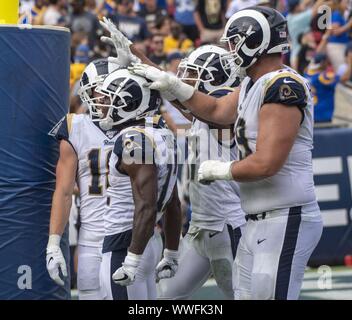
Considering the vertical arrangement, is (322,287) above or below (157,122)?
below

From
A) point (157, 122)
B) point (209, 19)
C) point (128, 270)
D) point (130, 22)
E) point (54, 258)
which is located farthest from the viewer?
point (209, 19)

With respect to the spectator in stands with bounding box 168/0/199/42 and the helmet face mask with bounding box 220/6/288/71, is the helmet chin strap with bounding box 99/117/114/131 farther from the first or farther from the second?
the spectator in stands with bounding box 168/0/199/42

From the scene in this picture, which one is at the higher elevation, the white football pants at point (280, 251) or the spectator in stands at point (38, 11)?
the spectator in stands at point (38, 11)

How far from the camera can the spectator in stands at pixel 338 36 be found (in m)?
12.4

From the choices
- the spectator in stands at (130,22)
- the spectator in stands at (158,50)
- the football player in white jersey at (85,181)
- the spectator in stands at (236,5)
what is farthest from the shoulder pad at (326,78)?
the football player in white jersey at (85,181)

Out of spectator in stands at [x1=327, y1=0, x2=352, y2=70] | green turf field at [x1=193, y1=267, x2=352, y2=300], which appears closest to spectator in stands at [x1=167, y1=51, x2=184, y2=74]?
spectator in stands at [x1=327, y1=0, x2=352, y2=70]

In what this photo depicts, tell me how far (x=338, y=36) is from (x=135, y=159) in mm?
8063

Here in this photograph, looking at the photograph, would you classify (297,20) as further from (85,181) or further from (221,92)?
(85,181)

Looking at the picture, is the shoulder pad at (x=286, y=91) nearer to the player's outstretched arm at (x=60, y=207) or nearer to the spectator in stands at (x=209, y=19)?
the player's outstretched arm at (x=60, y=207)

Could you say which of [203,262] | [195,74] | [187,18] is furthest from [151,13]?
[203,262]

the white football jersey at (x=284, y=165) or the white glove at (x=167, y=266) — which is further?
the white glove at (x=167, y=266)

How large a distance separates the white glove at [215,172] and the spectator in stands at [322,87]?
6.17m

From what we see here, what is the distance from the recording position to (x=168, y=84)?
5.00 meters
